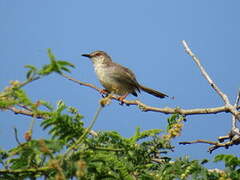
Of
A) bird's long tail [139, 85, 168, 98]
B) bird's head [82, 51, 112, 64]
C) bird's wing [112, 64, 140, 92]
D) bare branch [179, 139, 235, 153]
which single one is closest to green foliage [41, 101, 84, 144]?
bare branch [179, 139, 235, 153]

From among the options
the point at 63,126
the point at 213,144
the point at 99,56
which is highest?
the point at 99,56

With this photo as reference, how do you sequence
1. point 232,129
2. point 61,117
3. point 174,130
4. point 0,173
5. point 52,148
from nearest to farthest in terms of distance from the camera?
1. point 52,148
2. point 0,173
3. point 61,117
4. point 174,130
5. point 232,129

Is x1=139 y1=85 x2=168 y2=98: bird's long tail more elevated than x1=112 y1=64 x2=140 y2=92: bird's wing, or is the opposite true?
x1=112 y1=64 x2=140 y2=92: bird's wing

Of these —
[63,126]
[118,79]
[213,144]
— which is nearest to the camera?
[63,126]

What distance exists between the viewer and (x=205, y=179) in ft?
8.02

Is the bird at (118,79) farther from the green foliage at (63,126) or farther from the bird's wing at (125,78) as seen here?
the green foliage at (63,126)

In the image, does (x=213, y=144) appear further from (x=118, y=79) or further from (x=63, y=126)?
(x=118, y=79)

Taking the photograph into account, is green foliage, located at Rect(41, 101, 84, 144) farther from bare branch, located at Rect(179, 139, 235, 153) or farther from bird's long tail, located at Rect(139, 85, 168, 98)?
bird's long tail, located at Rect(139, 85, 168, 98)

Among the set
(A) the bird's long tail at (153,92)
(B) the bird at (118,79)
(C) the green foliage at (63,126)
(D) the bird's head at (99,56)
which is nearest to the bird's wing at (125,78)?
(B) the bird at (118,79)

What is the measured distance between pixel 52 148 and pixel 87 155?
1.41 feet

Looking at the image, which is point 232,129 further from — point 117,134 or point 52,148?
point 52,148

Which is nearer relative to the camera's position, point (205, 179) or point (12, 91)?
point (12, 91)

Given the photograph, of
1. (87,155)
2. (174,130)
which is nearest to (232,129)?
(174,130)

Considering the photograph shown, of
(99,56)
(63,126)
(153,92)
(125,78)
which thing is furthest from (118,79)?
(63,126)
